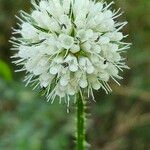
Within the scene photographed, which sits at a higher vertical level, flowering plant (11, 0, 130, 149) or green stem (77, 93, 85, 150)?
flowering plant (11, 0, 130, 149)

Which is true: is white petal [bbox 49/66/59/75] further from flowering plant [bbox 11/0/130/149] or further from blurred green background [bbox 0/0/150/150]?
blurred green background [bbox 0/0/150/150]

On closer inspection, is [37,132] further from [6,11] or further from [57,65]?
[6,11]

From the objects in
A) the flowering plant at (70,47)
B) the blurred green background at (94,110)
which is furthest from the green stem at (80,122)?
the blurred green background at (94,110)

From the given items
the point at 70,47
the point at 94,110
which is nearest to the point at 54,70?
the point at 70,47

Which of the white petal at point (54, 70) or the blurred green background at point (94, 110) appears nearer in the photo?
the white petal at point (54, 70)

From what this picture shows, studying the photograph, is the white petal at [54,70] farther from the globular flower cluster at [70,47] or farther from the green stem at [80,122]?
the green stem at [80,122]

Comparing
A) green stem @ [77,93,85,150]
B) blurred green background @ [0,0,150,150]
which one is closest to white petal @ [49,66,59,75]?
green stem @ [77,93,85,150]

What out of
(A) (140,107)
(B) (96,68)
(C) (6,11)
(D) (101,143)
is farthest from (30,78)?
(C) (6,11)
